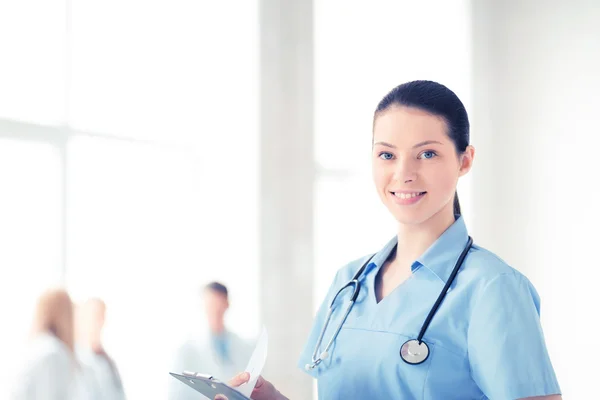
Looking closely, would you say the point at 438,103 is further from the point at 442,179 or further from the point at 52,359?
the point at 52,359

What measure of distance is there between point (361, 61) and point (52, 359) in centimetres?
167

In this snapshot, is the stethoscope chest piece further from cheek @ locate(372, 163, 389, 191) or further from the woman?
cheek @ locate(372, 163, 389, 191)

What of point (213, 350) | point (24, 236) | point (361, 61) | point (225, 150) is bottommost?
point (213, 350)

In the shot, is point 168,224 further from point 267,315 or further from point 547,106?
point 547,106

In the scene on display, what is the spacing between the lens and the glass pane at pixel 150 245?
5.45 ft

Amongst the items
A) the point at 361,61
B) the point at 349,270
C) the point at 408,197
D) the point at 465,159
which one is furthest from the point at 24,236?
the point at 361,61

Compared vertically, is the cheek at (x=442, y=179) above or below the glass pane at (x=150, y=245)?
Result: above

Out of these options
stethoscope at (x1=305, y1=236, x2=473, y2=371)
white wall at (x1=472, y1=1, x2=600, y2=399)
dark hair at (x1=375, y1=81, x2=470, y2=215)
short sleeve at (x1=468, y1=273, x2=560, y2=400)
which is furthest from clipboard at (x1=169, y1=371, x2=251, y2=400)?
white wall at (x1=472, y1=1, x2=600, y2=399)

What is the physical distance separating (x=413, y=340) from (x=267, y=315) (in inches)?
40.7

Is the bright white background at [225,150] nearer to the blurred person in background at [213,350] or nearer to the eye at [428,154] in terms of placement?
the blurred person in background at [213,350]

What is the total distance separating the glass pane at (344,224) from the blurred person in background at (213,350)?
0.52m

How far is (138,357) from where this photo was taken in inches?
69.5

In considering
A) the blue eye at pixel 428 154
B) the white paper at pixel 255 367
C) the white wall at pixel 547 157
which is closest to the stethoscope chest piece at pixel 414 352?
the white paper at pixel 255 367

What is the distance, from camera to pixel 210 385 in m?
1.19
